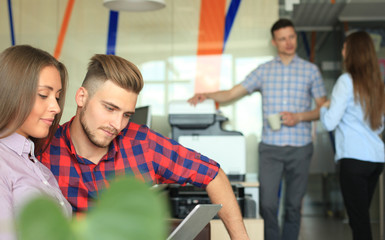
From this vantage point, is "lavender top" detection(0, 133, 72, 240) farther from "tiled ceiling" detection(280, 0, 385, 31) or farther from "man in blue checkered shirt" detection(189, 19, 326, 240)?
"tiled ceiling" detection(280, 0, 385, 31)

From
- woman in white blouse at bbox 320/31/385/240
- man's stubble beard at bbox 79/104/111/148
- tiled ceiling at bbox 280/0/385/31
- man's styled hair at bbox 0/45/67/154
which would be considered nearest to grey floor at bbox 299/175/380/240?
tiled ceiling at bbox 280/0/385/31

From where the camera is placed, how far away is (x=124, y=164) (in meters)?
1.77

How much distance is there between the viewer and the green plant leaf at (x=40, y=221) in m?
0.27

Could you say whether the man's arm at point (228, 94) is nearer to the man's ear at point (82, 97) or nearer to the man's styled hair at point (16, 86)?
the man's ear at point (82, 97)

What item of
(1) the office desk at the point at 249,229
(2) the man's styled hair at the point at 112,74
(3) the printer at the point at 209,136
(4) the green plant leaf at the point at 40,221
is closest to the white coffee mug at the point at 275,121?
(3) the printer at the point at 209,136

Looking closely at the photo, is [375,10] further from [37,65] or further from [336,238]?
[37,65]

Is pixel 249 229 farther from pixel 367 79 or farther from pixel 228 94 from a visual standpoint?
pixel 228 94

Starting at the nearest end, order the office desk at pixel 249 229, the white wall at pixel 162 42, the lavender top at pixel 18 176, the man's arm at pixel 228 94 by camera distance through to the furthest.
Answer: the lavender top at pixel 18 176 → the office desk at pixel 249 229 → the man's arm at pixel 228 94 → the white wall at pixel 162 42

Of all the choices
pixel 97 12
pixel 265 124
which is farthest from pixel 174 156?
pixel 97 12

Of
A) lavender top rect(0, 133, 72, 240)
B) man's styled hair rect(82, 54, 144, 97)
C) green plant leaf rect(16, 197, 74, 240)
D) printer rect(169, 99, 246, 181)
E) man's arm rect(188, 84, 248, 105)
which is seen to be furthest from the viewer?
man's arm rect(188, 84, 248, 105)

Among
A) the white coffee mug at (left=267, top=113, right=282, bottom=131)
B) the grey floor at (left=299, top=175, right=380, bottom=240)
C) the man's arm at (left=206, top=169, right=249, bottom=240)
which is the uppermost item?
the white coffee mug at (left=267, top=113, right=282, bottom=131)

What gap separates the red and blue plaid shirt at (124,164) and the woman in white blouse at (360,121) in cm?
177

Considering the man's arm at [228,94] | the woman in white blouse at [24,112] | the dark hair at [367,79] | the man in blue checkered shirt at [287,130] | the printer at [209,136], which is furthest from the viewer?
the man's arm at [228,94]

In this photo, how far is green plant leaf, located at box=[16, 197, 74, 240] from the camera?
27cm
